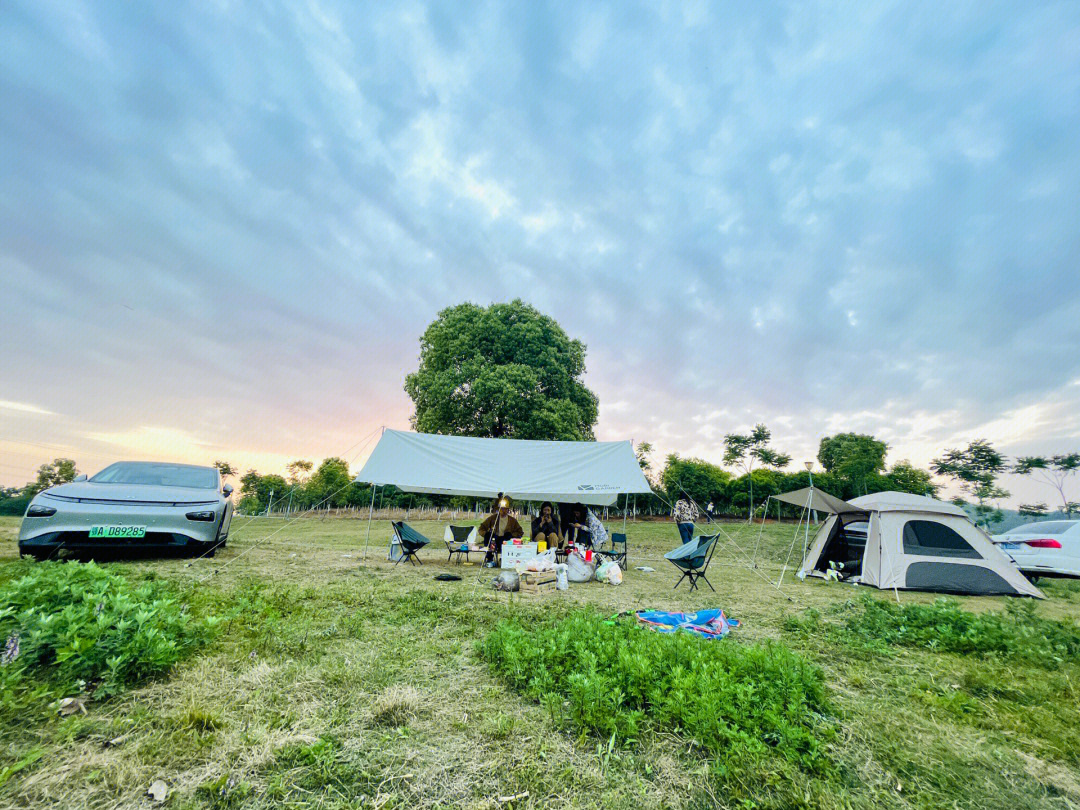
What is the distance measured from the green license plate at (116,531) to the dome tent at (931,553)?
38.0ft

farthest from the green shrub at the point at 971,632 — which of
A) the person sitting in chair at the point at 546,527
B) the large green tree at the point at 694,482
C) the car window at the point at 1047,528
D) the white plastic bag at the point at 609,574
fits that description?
the large green tree at the point at 694,482

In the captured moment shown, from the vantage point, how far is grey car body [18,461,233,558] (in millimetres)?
5641

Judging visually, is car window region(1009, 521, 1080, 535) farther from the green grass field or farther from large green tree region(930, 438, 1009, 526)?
large green tree region(930, 438, 1009, 526)

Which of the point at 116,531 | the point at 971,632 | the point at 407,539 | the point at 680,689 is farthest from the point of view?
the point at 407,539

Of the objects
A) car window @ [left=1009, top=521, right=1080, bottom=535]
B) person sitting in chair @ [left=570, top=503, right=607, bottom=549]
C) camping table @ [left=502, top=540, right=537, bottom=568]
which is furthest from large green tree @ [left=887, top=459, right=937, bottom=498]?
camping table @ [left=502, top=540, right=537, bottom=568]

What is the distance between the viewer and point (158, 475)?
23.7ft

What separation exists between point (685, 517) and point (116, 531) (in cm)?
1155

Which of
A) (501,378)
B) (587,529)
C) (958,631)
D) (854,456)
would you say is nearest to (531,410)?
(501,378)

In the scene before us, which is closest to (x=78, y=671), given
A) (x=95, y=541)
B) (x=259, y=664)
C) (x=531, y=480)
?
(x=259, y=664)

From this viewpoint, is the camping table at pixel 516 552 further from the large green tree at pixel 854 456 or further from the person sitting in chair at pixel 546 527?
the large green tree at pixel 854 456

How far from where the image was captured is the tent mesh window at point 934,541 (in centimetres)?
801

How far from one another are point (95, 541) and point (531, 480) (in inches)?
256

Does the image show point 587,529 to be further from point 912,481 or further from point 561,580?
point 912,481

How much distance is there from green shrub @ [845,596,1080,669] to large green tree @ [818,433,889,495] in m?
29.4
